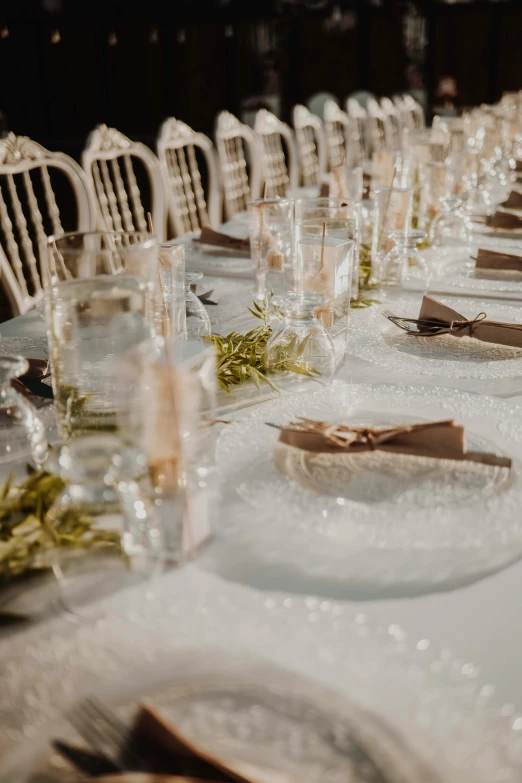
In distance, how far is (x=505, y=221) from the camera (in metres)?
2.30

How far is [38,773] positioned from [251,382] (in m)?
0.73

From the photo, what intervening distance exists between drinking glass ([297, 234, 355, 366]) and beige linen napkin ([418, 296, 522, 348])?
6.9 inches

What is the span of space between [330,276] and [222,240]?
0.82 meters

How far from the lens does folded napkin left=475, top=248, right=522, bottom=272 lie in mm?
1892

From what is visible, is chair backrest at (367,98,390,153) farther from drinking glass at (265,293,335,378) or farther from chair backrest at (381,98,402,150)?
drinking glass at (265,293,335,378)

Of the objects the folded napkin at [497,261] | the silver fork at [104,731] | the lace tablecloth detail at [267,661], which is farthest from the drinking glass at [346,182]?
the silver fork at [104,731]

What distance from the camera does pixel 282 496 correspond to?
87 centimetres

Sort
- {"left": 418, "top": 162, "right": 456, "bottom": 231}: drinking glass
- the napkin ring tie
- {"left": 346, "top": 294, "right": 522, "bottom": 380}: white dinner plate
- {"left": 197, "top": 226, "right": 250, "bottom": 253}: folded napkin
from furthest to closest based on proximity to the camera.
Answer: {"left": 418, "top": 162, "right": 456, "bottom": 231}: drinking glass, {"left": 197, "top": 226, "right": 250, "bottom": 253}: folded napkin, the napkin ring tie, {"left": 346, "top": 294, "right": 522, "bottom": 380}: white dinner plate

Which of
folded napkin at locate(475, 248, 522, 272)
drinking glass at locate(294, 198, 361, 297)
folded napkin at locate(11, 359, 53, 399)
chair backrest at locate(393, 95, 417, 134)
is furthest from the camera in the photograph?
chair backrest at locate(393, 95, 417, 134)

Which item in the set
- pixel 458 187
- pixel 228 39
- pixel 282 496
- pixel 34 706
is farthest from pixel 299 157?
pixel 228 39

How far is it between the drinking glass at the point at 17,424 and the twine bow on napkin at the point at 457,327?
733 mm

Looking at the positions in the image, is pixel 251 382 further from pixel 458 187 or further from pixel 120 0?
pixel 120 0

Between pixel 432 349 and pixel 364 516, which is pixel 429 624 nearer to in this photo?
pixel 364 516

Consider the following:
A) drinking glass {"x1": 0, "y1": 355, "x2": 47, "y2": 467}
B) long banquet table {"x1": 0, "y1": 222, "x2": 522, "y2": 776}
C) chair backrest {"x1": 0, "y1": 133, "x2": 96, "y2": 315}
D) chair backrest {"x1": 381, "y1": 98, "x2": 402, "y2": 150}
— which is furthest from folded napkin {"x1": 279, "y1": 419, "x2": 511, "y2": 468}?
chair backrest {"x1": 381, "y1": 98, "x2": 402, "y2": 150}
